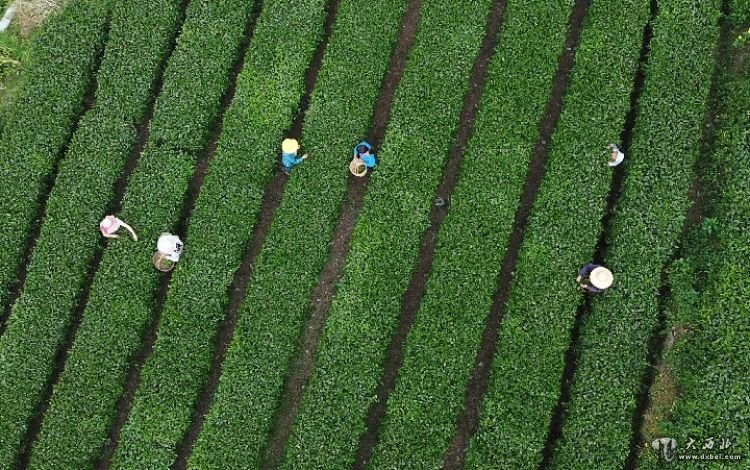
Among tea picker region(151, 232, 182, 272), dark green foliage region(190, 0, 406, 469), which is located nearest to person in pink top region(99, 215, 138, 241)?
tea picker region(151, 232, 182, 272)

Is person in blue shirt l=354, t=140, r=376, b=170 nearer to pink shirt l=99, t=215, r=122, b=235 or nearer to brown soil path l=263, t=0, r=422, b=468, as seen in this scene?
brown soil path l=263, t=0, r=422, b=468

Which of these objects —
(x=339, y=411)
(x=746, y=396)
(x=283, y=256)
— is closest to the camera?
(x=746, y=396)

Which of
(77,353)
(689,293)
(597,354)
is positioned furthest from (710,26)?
(77,353)

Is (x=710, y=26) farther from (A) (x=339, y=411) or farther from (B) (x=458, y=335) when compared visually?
(A) (x=339, y=411)

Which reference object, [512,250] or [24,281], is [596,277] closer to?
[512,250]

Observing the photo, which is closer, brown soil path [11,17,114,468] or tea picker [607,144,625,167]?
tea picker [607,144,625,167]

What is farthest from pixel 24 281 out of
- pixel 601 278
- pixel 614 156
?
pixel 614 156
